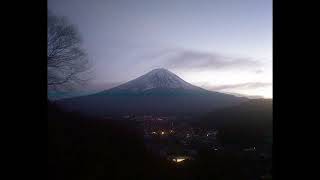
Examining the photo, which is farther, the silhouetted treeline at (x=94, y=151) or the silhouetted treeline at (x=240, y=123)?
the silhouetted treeline at (x=240, y=123)

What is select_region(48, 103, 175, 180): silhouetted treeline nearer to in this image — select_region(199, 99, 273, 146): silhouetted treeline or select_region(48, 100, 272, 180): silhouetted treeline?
select_region(48, 100, 272, 180): silhouetted treeline

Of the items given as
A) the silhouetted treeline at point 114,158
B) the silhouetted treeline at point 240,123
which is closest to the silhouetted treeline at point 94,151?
the silhouetted treeline at point 114,158

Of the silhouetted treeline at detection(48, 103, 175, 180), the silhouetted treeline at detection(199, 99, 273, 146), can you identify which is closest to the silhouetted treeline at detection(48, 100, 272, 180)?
the silhouetted treeline at detection(48, 103, 175, 180)

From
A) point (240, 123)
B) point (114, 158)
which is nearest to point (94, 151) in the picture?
point (114, 158)

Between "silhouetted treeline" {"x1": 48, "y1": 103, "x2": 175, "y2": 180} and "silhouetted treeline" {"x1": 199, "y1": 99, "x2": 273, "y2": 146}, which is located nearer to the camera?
"silhouetted treeline" {"x1": 48, "y1": 103, "x2": 175, "y2": 180}

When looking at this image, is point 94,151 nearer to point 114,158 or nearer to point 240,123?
point 114,158

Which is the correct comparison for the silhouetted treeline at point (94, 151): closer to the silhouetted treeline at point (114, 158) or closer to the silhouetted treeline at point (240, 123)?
the silhouetted treeline at point (114, 158)

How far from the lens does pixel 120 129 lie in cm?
808
